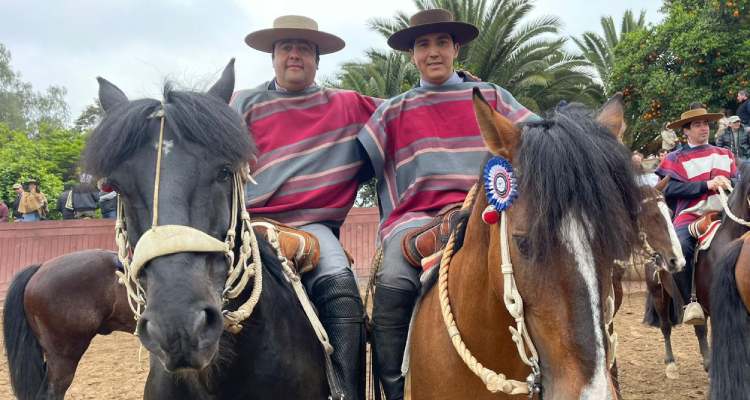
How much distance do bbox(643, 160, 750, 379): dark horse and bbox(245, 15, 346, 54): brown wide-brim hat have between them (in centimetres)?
419

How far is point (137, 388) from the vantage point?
7.48 meters

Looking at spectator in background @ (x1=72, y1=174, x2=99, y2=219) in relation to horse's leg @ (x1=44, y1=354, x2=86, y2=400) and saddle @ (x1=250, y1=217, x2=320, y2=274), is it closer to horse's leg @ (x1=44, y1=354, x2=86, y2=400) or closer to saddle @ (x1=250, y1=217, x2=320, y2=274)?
horse's leg @ (x1=44, y1=354, x2=86, y2=400)

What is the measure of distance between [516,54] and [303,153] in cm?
1608

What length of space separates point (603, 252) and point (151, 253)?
4.46 feet

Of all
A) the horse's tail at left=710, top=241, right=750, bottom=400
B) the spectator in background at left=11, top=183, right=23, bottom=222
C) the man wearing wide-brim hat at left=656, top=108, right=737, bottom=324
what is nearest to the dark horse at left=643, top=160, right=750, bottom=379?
the man wearing wide-brim hat at left=656, top=108, right=737, bottom=324

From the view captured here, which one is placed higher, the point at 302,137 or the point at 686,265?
the point at 302,137

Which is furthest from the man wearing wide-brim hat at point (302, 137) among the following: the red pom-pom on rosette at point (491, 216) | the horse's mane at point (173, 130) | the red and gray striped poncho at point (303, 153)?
the red pom-pom on rosette at point (491, 216)

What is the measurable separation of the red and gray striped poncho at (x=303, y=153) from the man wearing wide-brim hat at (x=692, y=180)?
4.95m

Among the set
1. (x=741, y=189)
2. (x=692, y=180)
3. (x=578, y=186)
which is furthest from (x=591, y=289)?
(x=692, y=180)

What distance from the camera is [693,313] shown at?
6898 millimetres

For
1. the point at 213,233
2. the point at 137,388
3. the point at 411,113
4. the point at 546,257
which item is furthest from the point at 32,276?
the point at 546,257

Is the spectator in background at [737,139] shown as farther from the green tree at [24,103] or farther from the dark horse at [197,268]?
the green tree at [24,103]

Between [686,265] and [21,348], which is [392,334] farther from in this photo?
[686,265]

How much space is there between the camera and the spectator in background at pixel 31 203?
14445mm
